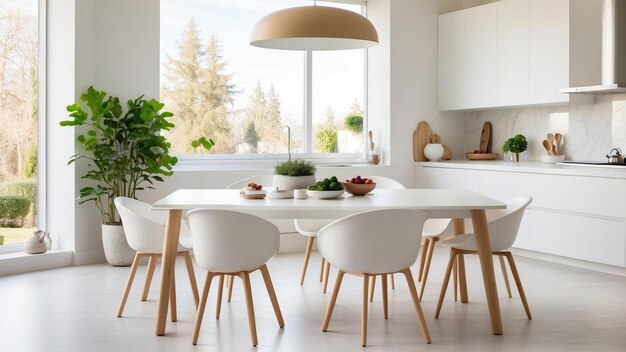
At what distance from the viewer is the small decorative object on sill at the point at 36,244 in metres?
5.90

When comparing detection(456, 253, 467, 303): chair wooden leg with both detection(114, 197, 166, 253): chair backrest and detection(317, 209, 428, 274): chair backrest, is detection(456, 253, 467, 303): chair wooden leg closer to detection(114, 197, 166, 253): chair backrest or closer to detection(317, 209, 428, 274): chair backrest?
detection(317, 209, 428, 274): chair backrest

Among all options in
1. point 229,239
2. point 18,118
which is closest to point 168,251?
point 229,239

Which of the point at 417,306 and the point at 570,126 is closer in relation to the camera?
the point at 417,306

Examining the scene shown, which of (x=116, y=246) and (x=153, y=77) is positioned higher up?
(x=153, y=77)

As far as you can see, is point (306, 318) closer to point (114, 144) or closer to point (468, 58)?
point (114, 144)

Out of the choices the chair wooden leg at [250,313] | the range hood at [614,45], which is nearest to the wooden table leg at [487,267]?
the chair wooden leg at [250,313]

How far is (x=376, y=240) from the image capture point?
3.66 meters

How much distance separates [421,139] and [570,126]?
4.99 feet

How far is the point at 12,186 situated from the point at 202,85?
1.90 m

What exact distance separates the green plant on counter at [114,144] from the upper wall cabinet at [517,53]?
3.04 m

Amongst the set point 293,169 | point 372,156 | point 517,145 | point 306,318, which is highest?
point 517,145

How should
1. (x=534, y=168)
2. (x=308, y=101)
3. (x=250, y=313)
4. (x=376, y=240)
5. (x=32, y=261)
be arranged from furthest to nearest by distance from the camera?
(x=308, y=101), (x=534, y=168), (x=32, y=261), (x=250, y=313), (x=376, y=240)

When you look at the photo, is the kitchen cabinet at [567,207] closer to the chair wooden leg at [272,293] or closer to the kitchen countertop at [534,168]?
the kitchen countertop at [534,168]

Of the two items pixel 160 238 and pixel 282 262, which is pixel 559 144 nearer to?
pixel 282 262
